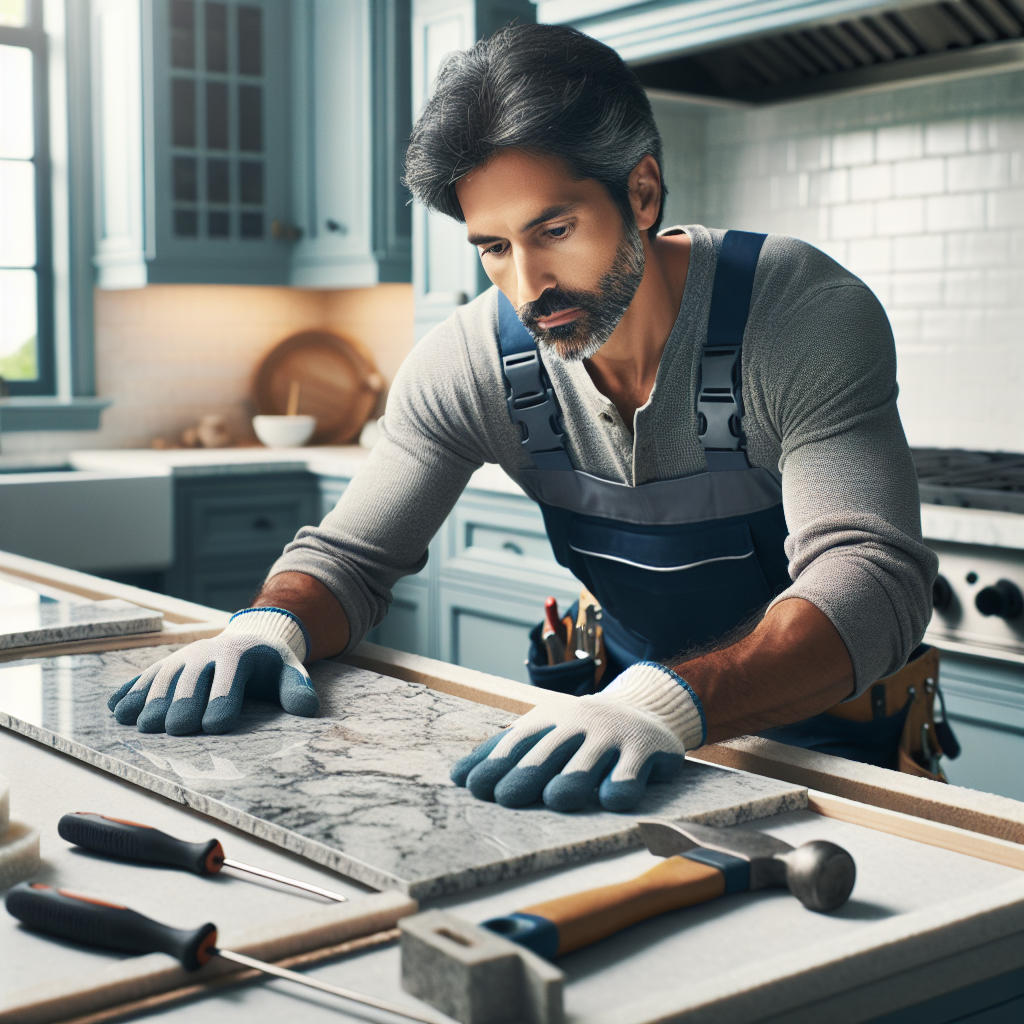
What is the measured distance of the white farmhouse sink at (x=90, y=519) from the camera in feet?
10.9

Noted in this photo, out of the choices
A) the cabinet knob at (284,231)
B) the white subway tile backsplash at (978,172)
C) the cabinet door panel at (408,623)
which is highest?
the cabinet knob at (284,231)

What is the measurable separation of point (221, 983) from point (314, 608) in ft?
2.39

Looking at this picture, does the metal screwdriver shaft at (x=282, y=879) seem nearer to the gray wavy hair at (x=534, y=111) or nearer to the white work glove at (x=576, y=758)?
the white work glove at (x=576, y=758)

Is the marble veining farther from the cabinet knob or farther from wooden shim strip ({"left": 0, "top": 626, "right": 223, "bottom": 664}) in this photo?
the cabinet knob

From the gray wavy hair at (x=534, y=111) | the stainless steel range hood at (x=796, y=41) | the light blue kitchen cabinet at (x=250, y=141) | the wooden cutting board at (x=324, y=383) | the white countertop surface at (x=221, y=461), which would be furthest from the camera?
the wooden cutting board at (x=324, y=383)

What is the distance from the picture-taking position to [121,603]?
147 centimetres

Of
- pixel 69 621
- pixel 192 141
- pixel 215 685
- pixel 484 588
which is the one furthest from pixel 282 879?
pixel 192 141

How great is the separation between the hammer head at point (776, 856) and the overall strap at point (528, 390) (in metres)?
0.73

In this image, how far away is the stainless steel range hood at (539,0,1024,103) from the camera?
254 centimetres

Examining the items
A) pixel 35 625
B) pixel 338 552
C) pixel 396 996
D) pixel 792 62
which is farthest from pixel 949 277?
pixel 396 996

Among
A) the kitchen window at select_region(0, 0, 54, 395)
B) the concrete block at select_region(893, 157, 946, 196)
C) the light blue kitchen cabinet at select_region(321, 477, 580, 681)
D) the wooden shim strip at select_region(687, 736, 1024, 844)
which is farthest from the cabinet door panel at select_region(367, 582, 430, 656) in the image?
the wooden shim strip at select_region(687, 736, 1024, 844)

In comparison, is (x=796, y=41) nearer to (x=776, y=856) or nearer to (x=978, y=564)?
(x=978, y=564)

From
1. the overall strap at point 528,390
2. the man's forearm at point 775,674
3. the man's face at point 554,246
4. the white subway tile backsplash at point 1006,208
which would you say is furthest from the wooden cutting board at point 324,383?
the man's forearm at point 775,674

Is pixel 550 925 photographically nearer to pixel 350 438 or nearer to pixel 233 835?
pixel 233 835
